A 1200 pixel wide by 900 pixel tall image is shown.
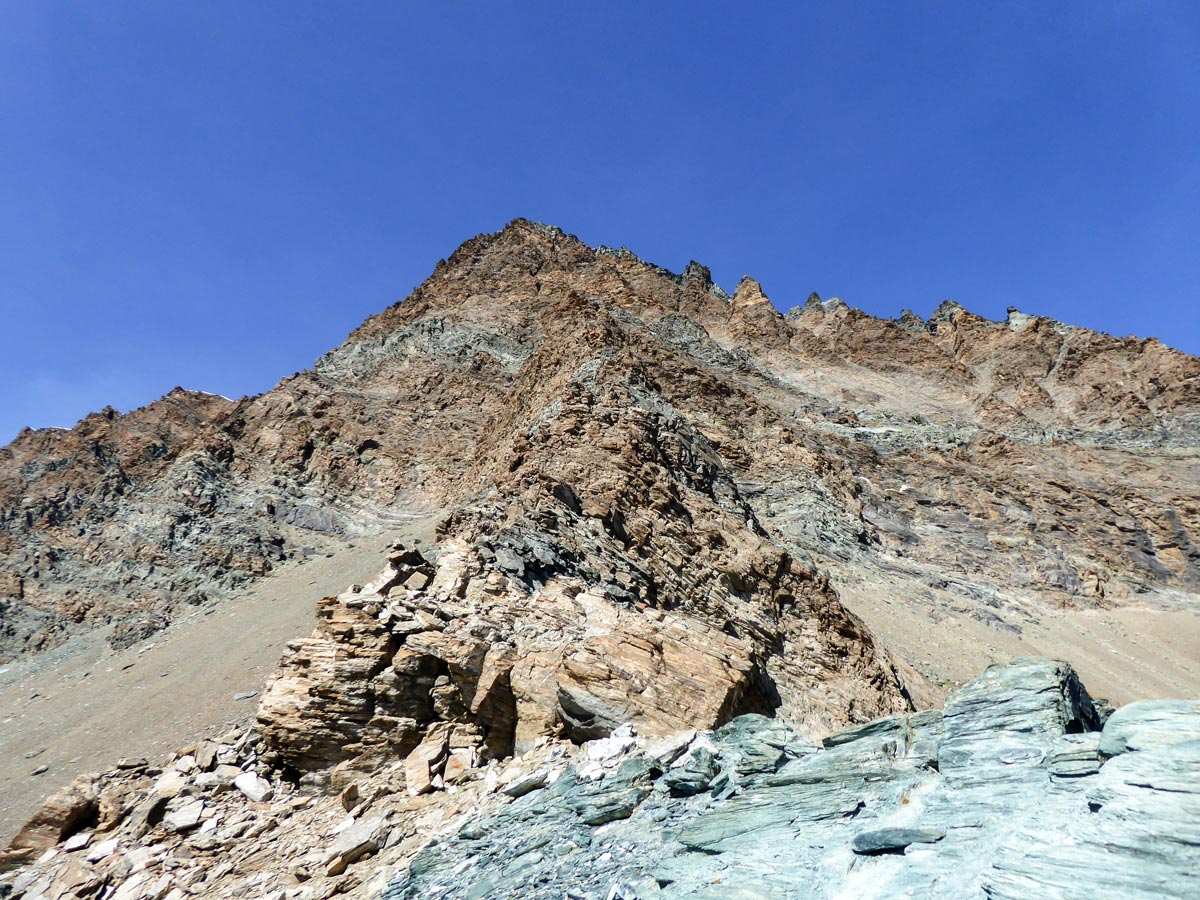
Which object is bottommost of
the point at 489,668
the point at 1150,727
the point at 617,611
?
the point at 489,668

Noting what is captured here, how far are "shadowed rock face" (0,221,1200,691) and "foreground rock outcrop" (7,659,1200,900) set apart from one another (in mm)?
4736

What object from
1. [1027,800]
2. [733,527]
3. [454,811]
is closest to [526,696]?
[454,811]

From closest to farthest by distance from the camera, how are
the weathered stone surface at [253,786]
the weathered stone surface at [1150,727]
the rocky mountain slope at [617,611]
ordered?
the weathered stone surface at [1150,727] < the rocky mountain slope at [617,611] < the weathered stone surface at [253,786]

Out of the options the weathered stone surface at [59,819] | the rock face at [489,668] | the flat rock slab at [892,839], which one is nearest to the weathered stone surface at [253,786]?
the rock face at [489,668]

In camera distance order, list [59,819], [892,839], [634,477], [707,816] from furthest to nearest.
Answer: [634,477] < [59,819] < [707,816] < [892,839]

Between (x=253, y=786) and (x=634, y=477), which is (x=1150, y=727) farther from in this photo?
(x=634, y=477)

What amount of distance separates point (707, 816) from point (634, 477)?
12.2 meters

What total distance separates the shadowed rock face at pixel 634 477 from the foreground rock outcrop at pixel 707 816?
474 centimetres

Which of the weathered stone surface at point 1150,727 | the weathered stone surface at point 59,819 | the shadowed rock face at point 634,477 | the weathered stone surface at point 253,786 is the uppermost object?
the shadowed rock face at point 634,477

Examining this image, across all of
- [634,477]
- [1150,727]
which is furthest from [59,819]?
[634,477]

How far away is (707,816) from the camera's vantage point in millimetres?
5496

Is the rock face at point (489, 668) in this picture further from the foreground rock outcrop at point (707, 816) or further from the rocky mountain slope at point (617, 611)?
the foreground rock outcrop at point (707, 816)

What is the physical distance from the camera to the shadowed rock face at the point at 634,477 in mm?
16891

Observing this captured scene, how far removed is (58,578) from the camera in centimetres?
3372
